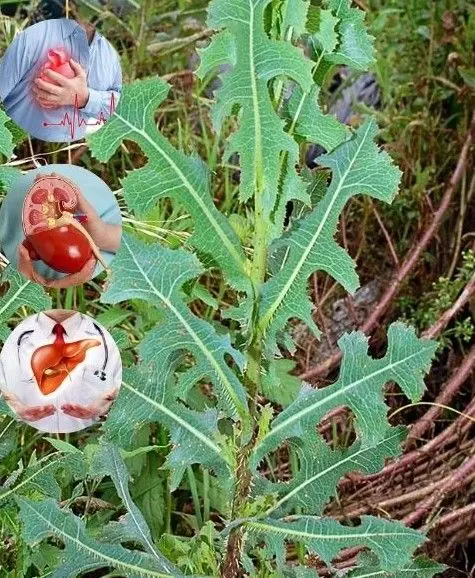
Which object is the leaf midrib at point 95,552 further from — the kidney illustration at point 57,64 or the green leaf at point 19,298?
the kidney illustration at point 57,64

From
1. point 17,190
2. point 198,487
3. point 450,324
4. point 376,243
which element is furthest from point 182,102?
point 17,190

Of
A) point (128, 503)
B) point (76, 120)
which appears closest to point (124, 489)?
point (128, 503)

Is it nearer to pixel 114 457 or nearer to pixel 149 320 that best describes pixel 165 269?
pixel 114 457

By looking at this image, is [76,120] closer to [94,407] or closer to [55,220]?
[55,220]

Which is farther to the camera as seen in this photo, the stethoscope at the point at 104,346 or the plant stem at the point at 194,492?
the plant stem at the point at 194,492

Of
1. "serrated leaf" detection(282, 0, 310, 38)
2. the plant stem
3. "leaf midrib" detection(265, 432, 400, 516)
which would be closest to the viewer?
"serrated leaf" detection(282, 0, 310, 38)

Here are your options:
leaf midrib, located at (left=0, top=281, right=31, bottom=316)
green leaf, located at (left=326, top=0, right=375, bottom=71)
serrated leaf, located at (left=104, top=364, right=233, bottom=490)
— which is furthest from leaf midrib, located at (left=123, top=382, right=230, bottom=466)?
green leaf, located at (left=326, top=0, right=375, bottom=71)

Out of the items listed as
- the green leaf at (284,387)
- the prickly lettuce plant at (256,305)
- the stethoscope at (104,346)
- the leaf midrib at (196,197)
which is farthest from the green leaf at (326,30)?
the green leaf at (284,387)

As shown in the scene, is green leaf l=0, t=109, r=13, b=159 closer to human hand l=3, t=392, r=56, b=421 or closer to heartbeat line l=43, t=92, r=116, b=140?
heartbeat line l=43, t=92, r=116, b=140
